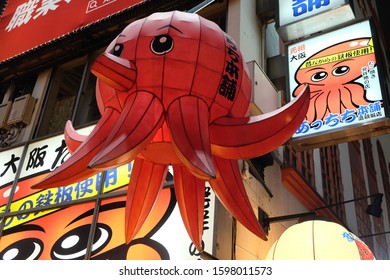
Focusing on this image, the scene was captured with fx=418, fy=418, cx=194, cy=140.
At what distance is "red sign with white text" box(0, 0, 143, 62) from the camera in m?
9.40

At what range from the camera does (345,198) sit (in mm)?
12828

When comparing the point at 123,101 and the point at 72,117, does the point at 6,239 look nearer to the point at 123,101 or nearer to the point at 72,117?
the point at 72,117

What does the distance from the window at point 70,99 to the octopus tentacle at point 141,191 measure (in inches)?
238

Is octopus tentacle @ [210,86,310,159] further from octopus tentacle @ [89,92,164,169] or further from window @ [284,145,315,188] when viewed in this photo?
window @ [284,145,315,188]

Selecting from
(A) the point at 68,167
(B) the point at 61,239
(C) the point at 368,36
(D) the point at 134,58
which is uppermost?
(C) the point at 368,36

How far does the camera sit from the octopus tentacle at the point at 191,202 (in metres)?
2.81

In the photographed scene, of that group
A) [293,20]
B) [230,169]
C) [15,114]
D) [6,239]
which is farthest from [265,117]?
[15,114]

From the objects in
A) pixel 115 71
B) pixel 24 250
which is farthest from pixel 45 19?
pixel 115 71

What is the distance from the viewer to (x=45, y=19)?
10219mm

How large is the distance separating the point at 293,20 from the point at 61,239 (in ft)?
17.6

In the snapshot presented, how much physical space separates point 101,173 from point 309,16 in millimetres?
4462

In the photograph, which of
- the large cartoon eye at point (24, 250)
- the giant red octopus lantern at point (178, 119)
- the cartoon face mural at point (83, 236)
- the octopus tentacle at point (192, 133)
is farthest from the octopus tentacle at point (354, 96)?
the large cartoon eye at point (24, 250)

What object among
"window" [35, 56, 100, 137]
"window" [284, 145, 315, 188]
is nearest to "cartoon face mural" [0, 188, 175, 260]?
"window" [35, 56, 100, 137]

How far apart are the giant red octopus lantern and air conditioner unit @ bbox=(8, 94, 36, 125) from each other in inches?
291
